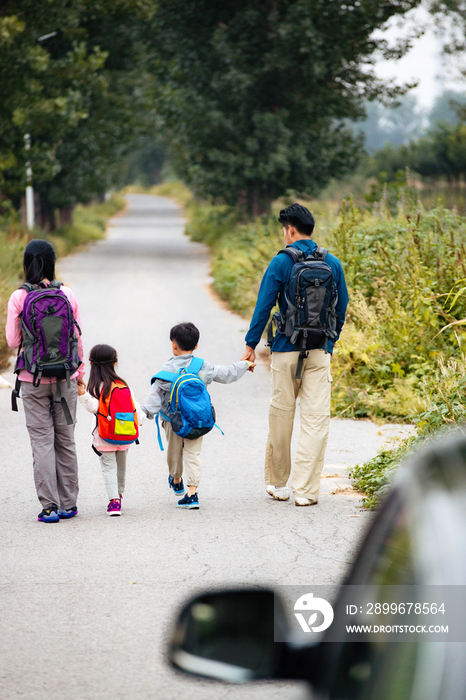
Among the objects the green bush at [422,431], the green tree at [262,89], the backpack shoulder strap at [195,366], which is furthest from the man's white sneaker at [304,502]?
the green tree at [262,89]

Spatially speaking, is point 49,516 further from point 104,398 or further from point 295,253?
point 295,253

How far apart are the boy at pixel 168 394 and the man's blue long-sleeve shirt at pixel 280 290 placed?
0.91ft

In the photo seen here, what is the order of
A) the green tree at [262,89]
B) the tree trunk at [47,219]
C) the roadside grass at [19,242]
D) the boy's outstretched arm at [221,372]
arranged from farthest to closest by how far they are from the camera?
the tree trunk at [47,219] → the green tree at [262,89] → the roadside grass at [19,242] → the boy's outstretched arm at [221,372]

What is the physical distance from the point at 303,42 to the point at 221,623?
72.2 feet

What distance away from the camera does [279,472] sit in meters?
6.27

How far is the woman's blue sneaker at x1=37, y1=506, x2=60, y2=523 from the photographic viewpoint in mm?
5777

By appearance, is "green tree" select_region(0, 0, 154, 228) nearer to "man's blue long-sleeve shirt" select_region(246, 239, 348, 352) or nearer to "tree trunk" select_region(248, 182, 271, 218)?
"tree trunk" select_region(248, 182, 271, 218)

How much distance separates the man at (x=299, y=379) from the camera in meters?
6.05

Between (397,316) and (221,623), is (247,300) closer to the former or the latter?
(397,316)

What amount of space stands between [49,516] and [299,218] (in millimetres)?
2663

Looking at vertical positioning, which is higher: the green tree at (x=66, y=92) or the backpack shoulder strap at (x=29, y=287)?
the green tree at (x=66, y=92)

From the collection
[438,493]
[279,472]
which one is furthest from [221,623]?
[279,472]

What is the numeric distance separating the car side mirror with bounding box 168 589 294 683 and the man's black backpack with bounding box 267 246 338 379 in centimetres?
422

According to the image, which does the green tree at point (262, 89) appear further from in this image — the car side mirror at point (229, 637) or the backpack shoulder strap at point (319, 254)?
the car side mirror at point (229, 637)
